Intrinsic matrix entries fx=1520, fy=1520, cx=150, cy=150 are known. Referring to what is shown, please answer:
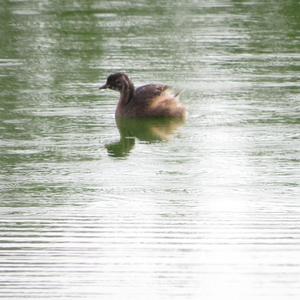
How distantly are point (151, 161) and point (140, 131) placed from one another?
176 centimetres

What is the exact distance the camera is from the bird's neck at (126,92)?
1405 centimetres

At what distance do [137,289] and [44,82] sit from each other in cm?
749

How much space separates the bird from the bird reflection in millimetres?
66

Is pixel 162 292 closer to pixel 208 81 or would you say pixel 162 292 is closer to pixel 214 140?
pixel 214 140

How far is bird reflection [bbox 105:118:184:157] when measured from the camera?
12500mm

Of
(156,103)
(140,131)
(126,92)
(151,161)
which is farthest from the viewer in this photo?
(126,92)

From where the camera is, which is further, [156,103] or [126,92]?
[126,92]

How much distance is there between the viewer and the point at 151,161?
11.8 m

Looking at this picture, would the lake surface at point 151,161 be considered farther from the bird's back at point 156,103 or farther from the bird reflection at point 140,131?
the bird's back at point 156,103

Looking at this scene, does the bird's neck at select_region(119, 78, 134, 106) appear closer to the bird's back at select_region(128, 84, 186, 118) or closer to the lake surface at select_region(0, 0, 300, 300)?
the bird's back at select_region(128, 84, 186, 118)

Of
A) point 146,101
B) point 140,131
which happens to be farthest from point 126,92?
point 140,131

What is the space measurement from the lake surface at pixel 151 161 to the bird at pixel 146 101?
0.14 metres

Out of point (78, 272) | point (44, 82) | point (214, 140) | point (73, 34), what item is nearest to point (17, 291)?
point (78, 272)

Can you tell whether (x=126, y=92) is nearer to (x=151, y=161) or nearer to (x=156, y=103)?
(x=156, y=103)
